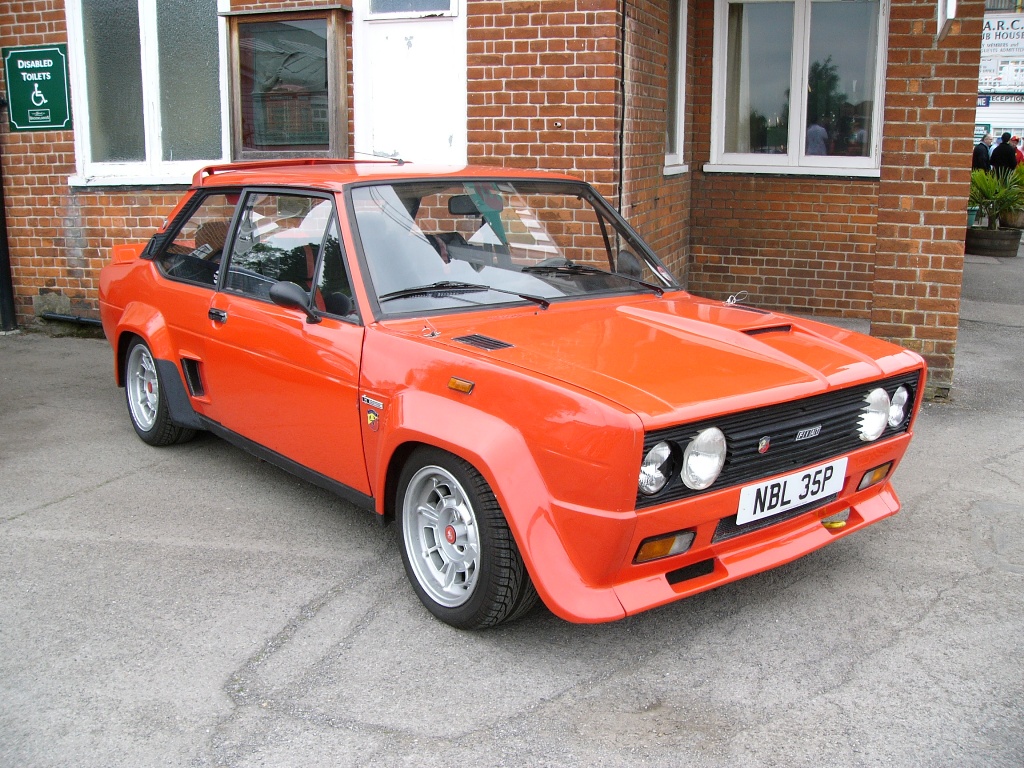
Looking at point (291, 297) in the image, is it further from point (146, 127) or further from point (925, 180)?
point (146, 127)

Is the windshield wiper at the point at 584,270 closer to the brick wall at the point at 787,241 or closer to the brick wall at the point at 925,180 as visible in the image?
the brick wall at the point at 925,180

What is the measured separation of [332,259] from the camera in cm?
399

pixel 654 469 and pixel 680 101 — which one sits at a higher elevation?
pixel 680 101

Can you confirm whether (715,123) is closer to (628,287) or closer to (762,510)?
(628,287)

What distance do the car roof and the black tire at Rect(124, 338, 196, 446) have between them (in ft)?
3.48

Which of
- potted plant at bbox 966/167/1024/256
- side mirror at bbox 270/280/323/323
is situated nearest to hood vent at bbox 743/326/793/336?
side mirror at bbox 270/280/323/323

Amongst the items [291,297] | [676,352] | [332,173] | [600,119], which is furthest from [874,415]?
[600,119]

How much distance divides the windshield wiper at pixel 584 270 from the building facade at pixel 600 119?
8.98 feet

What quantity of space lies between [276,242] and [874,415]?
265 cm

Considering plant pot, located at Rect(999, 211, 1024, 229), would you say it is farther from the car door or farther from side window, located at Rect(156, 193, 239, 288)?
the car door

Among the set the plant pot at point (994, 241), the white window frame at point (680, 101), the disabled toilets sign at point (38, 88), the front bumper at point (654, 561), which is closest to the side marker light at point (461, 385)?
the front bumper at point (654, 561)

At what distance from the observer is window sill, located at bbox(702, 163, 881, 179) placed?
9.20 meters

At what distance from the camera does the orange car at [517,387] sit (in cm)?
302

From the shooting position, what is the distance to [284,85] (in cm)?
811
